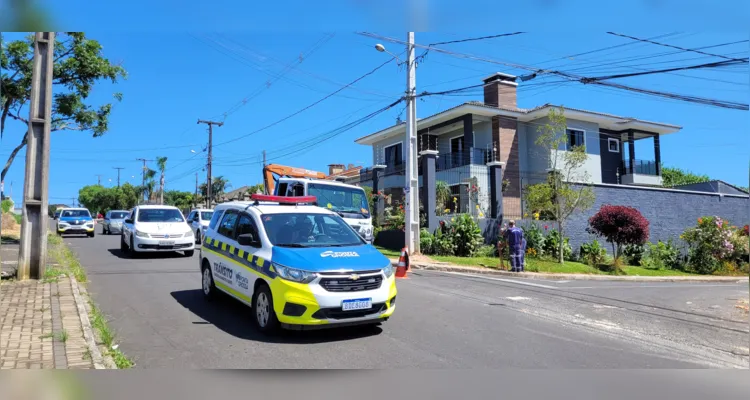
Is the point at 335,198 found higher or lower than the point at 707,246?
higher

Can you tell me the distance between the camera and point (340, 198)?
50.4ft

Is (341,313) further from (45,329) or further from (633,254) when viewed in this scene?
(633,254)

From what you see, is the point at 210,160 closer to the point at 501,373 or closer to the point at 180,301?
the point at 180,301

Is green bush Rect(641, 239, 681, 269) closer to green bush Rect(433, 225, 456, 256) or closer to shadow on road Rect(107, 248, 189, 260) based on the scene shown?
green bush Rect(433, 225, 456, 256)

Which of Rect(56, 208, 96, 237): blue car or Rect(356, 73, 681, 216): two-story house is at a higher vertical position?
Rect(356, 73, 681, 216): two-story house

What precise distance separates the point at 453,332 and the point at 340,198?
8862 millimetres

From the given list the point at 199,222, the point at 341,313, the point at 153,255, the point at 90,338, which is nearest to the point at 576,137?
the point at 199,222

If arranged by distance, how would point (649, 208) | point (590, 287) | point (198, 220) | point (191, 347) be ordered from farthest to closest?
point (649, 208) → point (198, 220) → point (590, 287) → point (191, 347)

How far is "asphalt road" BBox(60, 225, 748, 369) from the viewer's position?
18.6 ft

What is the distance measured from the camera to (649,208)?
23344mm

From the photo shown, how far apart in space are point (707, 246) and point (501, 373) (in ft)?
59.9

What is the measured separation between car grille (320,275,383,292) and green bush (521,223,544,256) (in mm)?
13174

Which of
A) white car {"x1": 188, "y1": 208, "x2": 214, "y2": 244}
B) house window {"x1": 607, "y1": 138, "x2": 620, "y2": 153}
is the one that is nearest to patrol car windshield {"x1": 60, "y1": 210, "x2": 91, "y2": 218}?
white car {"x1": 188, "y1": 208, "x2": 214, "y2": 244}

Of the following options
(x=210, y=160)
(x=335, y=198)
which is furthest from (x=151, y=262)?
(x=210, y=160)
